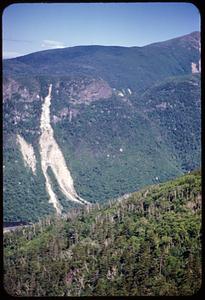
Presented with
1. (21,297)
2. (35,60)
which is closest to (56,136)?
(35,60)

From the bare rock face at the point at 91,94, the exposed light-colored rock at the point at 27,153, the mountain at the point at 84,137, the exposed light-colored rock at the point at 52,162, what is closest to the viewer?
the mountain at the point at 84,137

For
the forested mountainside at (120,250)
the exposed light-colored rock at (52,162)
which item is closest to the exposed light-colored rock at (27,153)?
the exposed light-colored rock at (52,162)

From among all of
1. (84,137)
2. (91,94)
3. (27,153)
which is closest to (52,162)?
(27,153)

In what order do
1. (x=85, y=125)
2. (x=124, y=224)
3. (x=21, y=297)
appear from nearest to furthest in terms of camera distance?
(x=21, y=297) < (x=124, y=224) < (x=85, y=125)

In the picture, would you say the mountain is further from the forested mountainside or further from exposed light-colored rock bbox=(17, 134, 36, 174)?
the forested mountainside

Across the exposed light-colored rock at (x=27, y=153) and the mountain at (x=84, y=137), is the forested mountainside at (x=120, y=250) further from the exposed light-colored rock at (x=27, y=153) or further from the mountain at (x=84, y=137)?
the exposed light-colored rock at (x=27, y=153)

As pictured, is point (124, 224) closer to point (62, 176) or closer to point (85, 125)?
point (62, 176)
